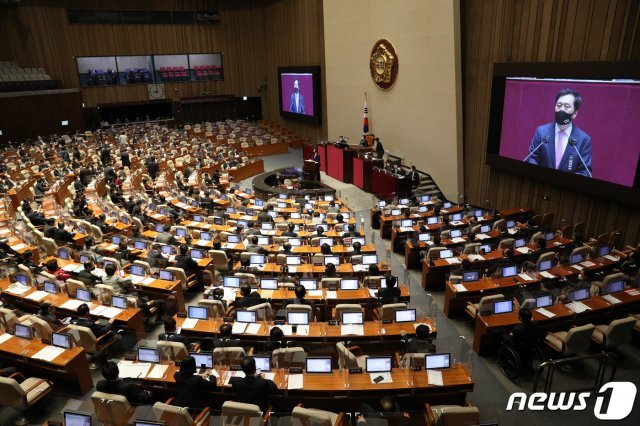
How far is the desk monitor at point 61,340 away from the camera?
730cm

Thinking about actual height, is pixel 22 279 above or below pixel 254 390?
below

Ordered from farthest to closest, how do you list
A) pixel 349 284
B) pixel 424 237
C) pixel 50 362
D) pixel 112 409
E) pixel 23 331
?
pixel 424 237 → pixel 349 284 → pixel 23 331 → pixel 50 362 → pixel 112 409

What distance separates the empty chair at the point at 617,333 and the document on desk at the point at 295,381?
16.1 ft

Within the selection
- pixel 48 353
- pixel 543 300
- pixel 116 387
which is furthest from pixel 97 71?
pixel 543 300

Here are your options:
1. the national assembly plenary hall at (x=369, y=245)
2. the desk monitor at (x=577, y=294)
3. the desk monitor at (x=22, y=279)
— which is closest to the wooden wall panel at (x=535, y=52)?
the national assembly plenary hall at (x=369, y=245)

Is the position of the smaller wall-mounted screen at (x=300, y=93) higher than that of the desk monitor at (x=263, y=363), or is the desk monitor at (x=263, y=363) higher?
the smaller wall-mounted screen at (x=300, y=93)

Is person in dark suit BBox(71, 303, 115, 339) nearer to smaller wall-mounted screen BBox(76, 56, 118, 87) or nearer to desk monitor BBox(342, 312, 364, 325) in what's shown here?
desk monitor BBox(342, 312, 364, 325)

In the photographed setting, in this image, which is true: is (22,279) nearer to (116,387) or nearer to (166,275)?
(166,275)

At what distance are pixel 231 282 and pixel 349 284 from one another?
2.49 metres

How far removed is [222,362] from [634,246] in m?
10.7

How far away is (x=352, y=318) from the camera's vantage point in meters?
7.80

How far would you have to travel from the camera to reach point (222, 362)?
6652 mm

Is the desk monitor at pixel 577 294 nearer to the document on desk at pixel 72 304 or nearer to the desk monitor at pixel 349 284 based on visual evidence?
the desk monitor at pixel 349 284

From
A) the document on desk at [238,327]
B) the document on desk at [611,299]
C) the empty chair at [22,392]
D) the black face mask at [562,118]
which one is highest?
the black face mask at [562,118]
